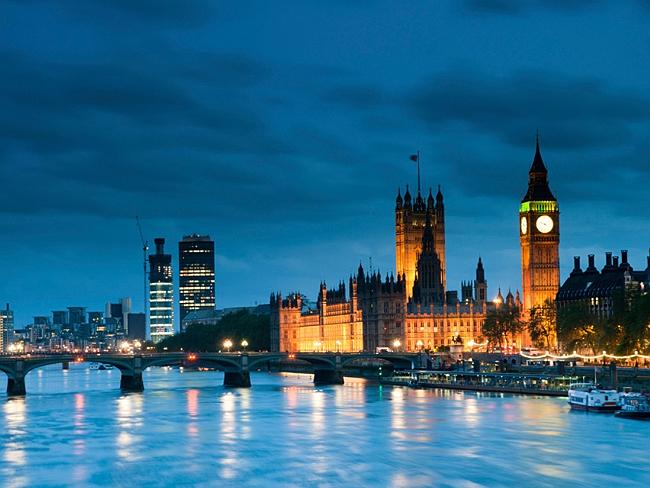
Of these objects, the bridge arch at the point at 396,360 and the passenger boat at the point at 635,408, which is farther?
the bridge arch at the point at 396,360

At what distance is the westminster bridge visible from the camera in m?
147

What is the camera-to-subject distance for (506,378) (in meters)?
147

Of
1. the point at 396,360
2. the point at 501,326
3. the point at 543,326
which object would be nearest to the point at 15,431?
the point at 396,360

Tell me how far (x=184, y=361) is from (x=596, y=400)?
67.8 meters

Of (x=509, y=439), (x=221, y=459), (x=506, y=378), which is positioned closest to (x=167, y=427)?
(x=221, y=459)

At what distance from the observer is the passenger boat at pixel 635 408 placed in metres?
102

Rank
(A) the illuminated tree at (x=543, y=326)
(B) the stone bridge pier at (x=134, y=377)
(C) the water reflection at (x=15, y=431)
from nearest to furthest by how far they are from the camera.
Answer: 1. (C) the water reflection at (x=15, y=431)
2. (B) the stone bridge pier at (x=134, y=377)
3. (A) the illuminated tree at (x=543, y=326)

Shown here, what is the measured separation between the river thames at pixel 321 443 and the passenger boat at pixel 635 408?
207cm

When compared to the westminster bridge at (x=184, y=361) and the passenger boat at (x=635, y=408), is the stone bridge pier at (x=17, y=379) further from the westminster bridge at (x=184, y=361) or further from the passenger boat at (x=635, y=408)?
the passenger boat at (x=635, y=408)

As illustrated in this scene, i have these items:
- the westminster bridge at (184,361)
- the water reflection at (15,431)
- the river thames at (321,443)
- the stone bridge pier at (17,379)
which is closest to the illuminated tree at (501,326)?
the westminster bridge at (184,361)

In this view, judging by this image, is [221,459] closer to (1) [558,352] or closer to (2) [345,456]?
(2) [345,456]

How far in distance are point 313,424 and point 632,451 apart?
2988 centimetres

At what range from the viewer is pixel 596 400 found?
107875 millimetres

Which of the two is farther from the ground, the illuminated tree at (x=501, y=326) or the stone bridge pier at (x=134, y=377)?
the illuminated tree at (x=501, y=326)
